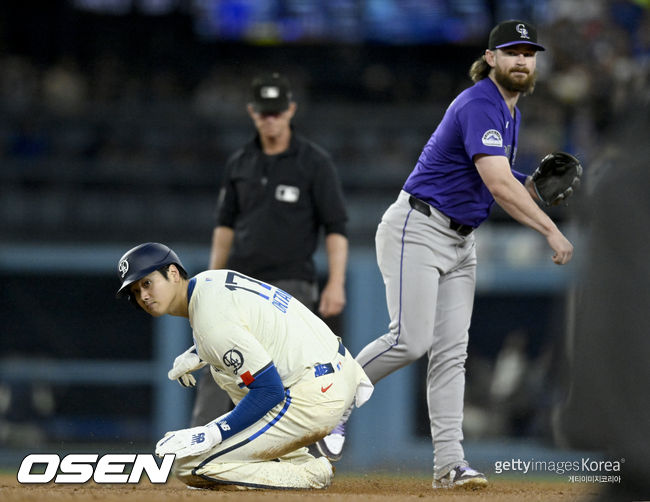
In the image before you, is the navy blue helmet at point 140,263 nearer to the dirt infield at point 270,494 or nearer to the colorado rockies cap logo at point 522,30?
the dirt infield at point 270,494

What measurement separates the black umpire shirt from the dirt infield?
125 centimetres

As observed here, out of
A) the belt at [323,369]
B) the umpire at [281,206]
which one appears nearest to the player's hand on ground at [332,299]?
the umpire at [281,206]

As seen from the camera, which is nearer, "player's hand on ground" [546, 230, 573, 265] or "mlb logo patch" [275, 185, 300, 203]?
"player's hand on ground" [546, 230, 573, 265]

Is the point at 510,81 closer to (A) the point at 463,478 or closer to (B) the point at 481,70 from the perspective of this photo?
(B) the point at 481,70

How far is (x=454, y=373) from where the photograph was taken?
4.75 m

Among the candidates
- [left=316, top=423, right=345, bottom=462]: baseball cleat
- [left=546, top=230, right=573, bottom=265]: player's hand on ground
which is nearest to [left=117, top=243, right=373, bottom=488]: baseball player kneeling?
[left=316, top=423, right=345, bottom=462]: baseball cleat

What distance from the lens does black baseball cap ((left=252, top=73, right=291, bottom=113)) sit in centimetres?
566

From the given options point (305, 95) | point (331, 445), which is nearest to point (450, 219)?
point (331, 445)

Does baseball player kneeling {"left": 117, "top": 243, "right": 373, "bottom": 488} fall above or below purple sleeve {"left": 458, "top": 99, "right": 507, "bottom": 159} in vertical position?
below

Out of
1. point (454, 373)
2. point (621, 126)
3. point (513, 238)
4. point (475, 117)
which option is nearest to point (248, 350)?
point (454, 373)

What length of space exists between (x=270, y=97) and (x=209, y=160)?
5.93 metres

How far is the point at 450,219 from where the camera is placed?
472 cm

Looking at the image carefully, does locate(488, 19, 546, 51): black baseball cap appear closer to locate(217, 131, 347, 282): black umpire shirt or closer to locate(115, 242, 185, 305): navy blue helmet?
locate(217, 131, 347, 282): black umpire shirt

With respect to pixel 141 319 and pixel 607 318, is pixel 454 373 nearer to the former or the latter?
pixel 607 318
